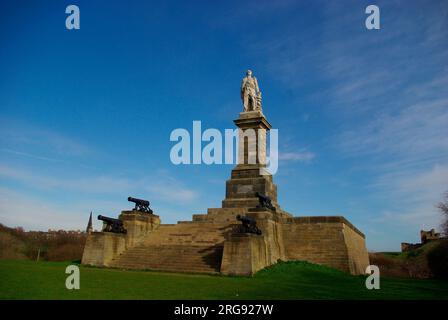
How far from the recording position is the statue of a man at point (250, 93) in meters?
27.3

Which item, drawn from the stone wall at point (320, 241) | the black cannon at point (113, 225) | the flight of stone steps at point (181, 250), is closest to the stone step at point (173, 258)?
the flight of stone steps at point (181, 250)

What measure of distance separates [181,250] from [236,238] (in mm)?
3962

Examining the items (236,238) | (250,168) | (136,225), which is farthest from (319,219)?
(136,225)

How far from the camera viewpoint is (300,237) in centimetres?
2142

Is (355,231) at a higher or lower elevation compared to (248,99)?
lower

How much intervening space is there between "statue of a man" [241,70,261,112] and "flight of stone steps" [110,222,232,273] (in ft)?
31.7

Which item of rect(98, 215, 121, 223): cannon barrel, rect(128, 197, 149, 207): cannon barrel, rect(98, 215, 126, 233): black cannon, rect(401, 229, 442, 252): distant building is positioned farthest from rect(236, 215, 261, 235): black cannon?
rect(401, 229, 442, 252): distant building

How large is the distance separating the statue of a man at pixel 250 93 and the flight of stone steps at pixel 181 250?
31.7ft

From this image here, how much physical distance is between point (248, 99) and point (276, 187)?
6629mm

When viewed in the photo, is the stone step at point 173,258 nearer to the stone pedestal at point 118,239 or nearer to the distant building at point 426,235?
the stone pedestal at point 118,239

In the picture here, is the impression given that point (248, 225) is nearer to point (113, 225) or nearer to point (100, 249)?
point (100, 249)

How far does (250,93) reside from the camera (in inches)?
1081
